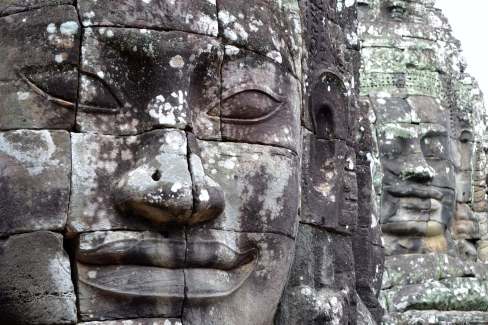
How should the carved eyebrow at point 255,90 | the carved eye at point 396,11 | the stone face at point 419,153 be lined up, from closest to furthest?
the carved eyebrow at point 255,90 → the stone face at point 419,153 → the carved eye at point 396,11

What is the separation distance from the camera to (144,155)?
18.0 feet

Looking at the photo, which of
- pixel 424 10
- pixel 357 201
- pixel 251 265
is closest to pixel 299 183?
pixel 251 265

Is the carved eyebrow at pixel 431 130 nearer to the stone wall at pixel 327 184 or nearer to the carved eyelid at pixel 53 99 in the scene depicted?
the stone wall at pixel 327 184

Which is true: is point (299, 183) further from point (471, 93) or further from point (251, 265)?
point (471, 93)

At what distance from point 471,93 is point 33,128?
13.9 metres

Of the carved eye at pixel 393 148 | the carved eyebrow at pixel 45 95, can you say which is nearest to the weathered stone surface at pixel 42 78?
the carved eyebrow at pixel 45 95

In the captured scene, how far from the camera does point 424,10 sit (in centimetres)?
→ 1753

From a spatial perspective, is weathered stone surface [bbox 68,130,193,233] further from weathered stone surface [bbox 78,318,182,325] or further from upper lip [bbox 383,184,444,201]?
upper lip [bbox 383,184,444,201]

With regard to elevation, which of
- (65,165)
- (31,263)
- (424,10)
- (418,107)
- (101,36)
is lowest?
(31,263)

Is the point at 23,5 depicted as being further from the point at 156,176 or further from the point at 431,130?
the point at 431,130

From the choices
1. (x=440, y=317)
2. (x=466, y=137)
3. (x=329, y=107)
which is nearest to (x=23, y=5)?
(x=329, y=107)

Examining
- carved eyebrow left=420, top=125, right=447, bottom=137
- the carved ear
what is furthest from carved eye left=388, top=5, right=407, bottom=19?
the carved ear

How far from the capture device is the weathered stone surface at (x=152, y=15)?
5547mm

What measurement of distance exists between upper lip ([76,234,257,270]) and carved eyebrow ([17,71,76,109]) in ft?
2.02
